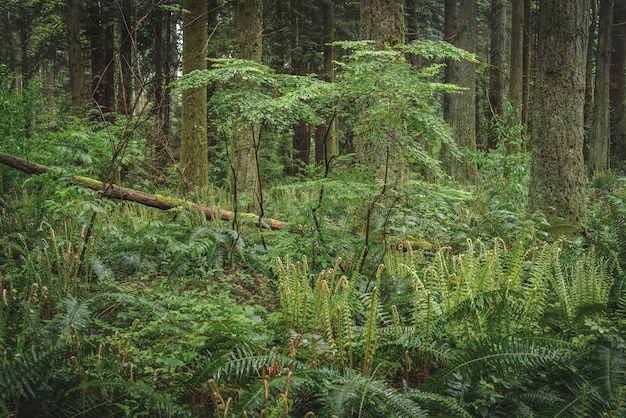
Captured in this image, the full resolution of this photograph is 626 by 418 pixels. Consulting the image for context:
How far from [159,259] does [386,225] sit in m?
2.34

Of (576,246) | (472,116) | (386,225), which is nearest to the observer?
(386,225)

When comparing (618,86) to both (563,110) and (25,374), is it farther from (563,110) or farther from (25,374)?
(25,374)

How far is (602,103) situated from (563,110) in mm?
11719

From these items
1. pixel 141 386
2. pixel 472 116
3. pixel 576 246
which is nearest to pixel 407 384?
pixel 141 386

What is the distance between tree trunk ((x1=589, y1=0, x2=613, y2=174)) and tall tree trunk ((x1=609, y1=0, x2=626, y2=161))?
383 centimetres

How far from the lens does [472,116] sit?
14.8m

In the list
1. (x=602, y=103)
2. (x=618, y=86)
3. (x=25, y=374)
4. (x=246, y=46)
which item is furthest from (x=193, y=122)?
(x=618, y=86)

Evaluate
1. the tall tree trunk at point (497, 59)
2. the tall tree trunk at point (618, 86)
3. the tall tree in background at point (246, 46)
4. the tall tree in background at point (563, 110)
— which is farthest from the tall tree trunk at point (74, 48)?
the tall tree trunk at point (618, 86)

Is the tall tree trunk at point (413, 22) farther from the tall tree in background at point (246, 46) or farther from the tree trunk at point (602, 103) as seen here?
the tall tree in background at point (246, 46)

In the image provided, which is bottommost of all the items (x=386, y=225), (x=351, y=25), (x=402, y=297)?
(x=402, y=297)

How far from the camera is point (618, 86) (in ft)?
67.2

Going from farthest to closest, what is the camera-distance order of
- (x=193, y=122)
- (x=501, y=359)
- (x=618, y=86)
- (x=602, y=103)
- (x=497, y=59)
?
(x=618, y=86) → (x=602, y=103) → (x=497, y=59) → (x=193, y=122) → (x=501, y=359)

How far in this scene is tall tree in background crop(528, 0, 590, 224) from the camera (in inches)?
267

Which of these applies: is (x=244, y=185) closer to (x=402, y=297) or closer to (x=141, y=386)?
(x=402, y=297)
